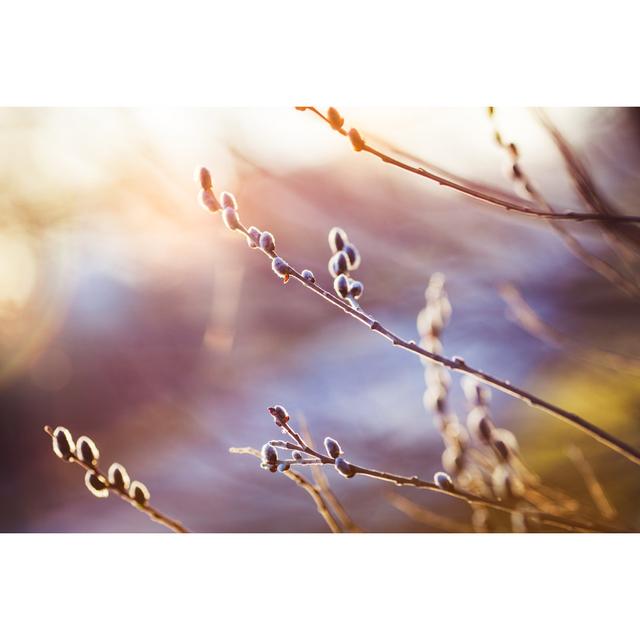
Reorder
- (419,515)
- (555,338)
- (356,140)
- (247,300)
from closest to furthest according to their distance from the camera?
(356,140) < (555,338) < (419,515) < (247,300)

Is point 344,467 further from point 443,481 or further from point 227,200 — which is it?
point 227,200

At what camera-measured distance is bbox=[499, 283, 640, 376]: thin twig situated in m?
1.33

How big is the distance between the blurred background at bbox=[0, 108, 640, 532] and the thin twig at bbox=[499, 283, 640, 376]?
3 centimetres

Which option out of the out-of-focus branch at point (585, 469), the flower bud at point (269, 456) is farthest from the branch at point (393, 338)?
the out-of-focus branch at point (585, 469)

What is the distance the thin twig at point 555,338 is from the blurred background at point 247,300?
3 centimetres

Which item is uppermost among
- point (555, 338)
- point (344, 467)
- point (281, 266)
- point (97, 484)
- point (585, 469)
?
point (555, 338)

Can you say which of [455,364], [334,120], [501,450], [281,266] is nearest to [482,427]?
[501,450]

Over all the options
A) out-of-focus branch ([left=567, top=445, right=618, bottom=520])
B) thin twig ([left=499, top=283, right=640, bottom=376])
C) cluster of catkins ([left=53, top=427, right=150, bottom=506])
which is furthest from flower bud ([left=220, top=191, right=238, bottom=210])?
out-of-focus branch ([left=567, top=445, right=618, bottom=520])

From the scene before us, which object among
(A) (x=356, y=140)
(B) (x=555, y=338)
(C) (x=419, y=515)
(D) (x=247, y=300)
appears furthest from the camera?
(D) (x=247, y=300)

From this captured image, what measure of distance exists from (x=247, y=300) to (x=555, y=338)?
2.53 feet

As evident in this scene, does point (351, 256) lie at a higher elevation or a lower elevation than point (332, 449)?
higher

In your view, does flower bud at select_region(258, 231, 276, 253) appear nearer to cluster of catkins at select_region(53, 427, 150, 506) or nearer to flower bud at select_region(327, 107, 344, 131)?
flower bud at select_region(327, 107, 344, 131)

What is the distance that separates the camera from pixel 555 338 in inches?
54.3
